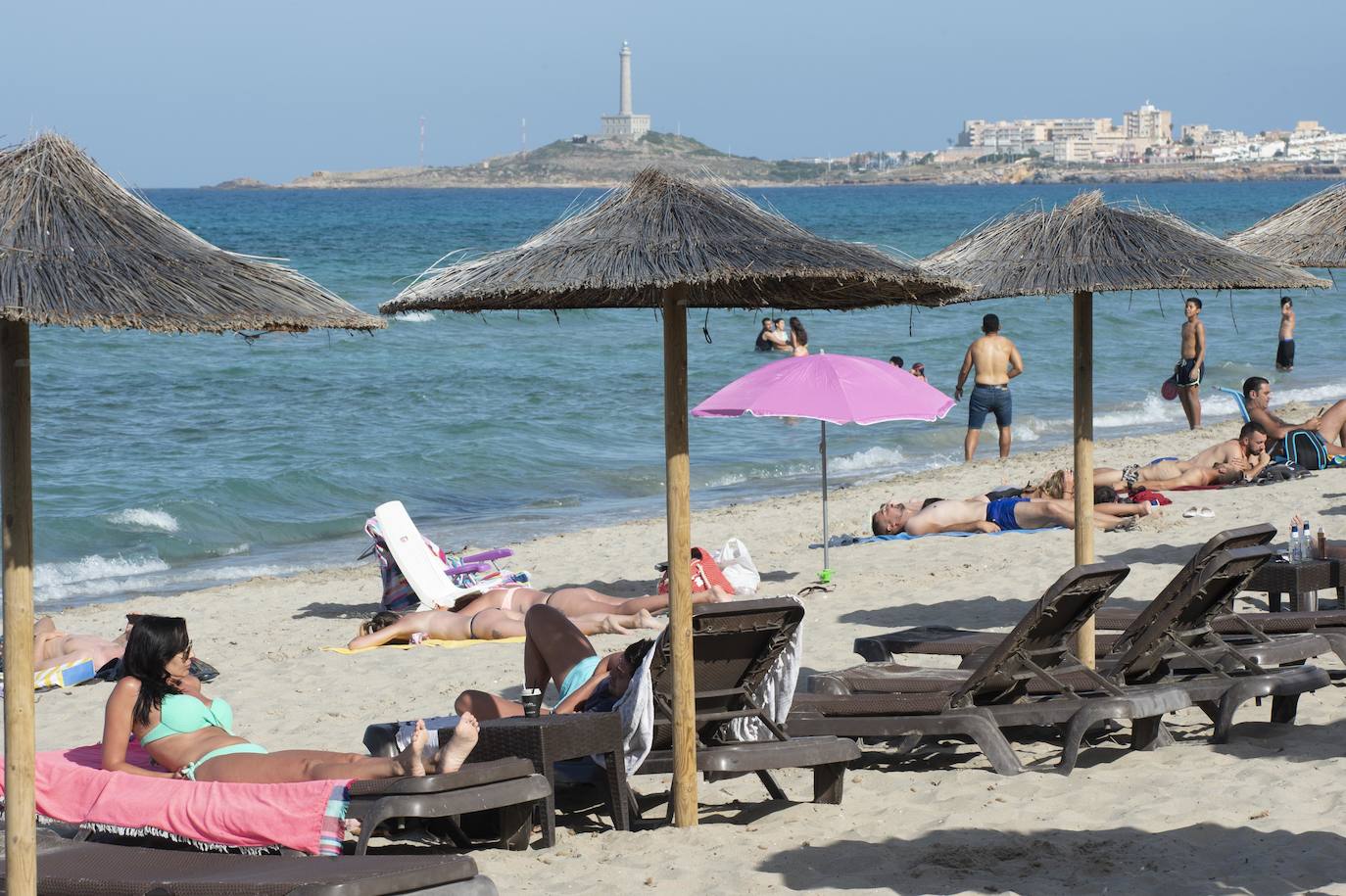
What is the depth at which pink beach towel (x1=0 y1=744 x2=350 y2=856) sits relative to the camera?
451 cm

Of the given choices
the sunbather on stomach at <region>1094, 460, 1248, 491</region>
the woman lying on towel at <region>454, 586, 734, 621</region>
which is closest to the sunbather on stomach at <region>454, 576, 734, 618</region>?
the woman lying on towel at <region>454, 586, 734, 621</region>

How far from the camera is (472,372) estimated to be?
24781mm

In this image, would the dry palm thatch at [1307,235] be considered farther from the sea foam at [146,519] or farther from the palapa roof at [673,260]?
the sea foam at [146,519]

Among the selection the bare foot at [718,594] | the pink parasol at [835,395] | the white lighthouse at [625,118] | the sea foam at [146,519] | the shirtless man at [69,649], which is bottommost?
the sea foam at [146,519]

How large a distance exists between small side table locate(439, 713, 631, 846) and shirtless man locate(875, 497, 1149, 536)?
259 inches

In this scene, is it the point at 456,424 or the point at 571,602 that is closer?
the point at 571,602

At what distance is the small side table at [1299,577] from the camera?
7195mm

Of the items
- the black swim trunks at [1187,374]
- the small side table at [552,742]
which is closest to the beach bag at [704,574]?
the small side table at [552,742]

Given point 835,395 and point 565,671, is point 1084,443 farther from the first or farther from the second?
point 835,395

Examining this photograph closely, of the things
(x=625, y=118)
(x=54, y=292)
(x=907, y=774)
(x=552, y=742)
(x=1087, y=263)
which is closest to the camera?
(x=54, y=292)

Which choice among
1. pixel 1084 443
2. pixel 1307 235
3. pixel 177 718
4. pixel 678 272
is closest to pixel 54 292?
pixel 678 272

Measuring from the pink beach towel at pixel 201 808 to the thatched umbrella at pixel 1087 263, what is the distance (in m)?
2.96

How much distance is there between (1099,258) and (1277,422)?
25.8 feet

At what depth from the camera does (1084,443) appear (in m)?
6.46
